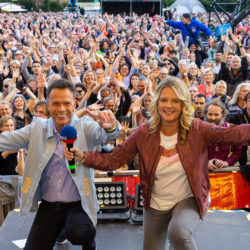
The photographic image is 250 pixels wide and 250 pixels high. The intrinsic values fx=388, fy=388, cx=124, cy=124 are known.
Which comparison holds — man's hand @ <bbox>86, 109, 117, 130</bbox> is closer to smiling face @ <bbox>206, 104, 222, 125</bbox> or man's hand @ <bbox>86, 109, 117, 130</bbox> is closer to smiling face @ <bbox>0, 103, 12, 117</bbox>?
smiling face @ <bbox>206, 104, 222, 125</bbox>

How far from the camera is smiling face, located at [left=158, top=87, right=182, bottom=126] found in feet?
9.04

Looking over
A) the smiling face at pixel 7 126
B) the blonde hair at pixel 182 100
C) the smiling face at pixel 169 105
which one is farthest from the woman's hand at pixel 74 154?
the smiling face at pixel 7 126

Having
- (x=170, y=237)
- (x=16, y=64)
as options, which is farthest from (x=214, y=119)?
(x=16, y=64)

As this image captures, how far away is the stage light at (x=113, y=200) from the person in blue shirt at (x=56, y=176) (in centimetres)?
103

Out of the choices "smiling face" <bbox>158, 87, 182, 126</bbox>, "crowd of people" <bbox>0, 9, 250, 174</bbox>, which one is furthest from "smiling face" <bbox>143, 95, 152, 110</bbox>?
"smiling face" <bbox>158, 87, 182, 126</bbox>

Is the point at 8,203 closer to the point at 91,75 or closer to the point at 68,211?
the point at 68,211

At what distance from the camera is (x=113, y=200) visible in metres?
4.13

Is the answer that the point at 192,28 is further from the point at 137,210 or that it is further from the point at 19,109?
the point at 137,210

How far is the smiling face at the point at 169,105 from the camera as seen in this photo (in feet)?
9.04

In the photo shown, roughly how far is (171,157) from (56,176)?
0.86 m

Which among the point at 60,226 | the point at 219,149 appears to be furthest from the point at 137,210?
the point at 219,149

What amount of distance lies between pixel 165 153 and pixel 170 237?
0.58 m

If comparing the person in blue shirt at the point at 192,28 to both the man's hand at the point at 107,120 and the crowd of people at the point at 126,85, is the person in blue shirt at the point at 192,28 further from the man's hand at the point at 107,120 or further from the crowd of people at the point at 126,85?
the man's hand at the point at 107,120

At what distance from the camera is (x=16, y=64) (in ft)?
25.7
